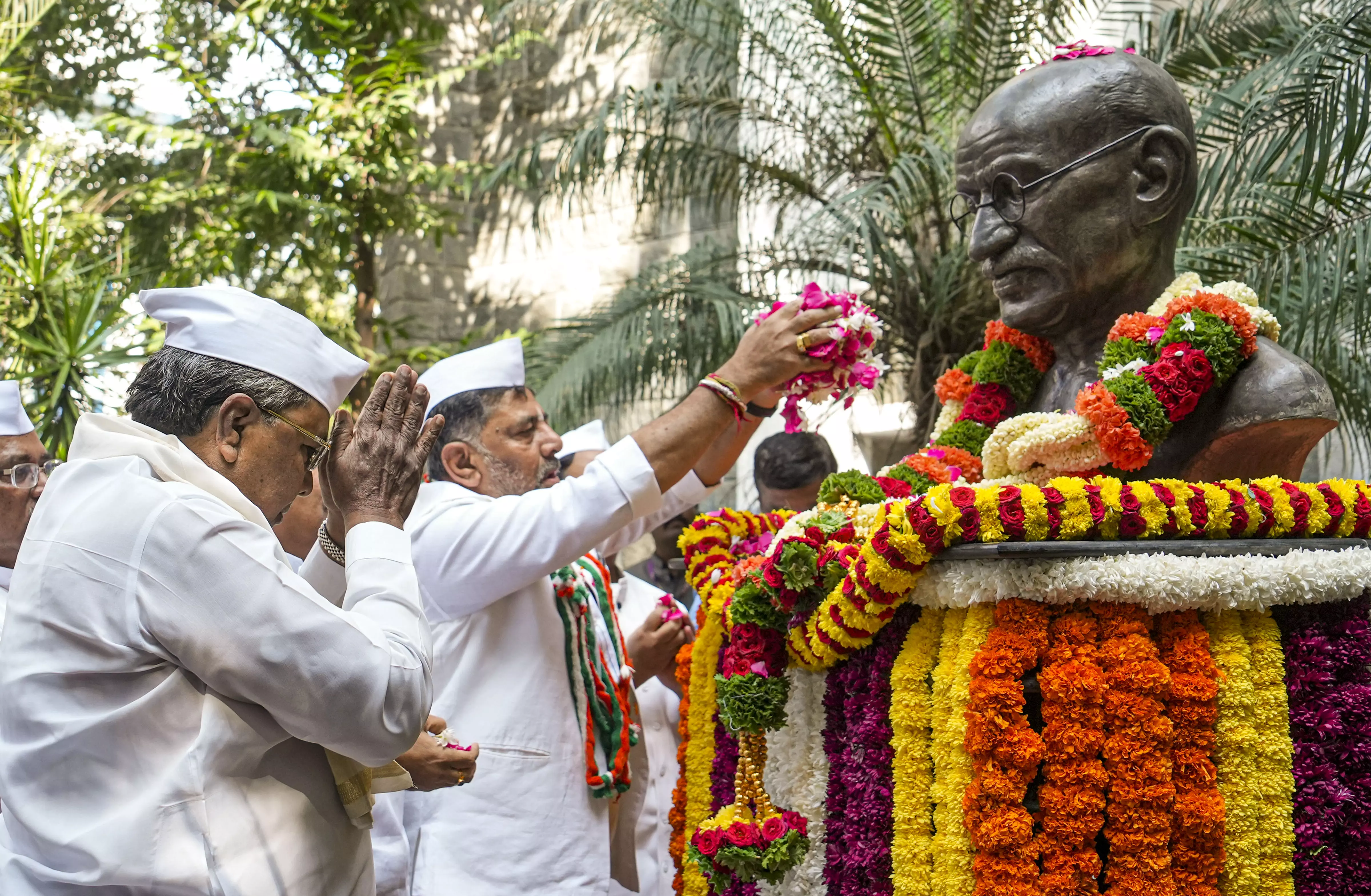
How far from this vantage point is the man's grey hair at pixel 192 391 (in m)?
2.24

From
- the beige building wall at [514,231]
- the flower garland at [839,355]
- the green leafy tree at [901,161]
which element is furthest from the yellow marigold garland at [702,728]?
the beige building wall at [514,231]

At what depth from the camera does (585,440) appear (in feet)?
16.7

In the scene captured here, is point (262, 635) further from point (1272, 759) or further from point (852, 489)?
point (1272, 759)

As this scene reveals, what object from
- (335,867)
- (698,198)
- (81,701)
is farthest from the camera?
(698,198)

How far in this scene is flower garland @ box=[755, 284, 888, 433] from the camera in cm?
297

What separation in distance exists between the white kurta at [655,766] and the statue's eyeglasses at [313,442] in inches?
66.8

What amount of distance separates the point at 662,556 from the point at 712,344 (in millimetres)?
1553

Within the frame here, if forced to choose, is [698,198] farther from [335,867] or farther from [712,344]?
[335,867]

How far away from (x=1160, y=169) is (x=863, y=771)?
1.36 metres

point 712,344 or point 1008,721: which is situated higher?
point 712,344

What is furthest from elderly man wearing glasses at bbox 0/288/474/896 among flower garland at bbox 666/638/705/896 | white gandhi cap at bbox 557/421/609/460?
white gandhi cap at bbox 557/421/609/460

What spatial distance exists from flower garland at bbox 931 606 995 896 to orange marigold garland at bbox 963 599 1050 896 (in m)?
0.02

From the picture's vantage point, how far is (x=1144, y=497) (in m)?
2.16

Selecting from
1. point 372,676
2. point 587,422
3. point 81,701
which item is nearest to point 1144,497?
point 372,676
